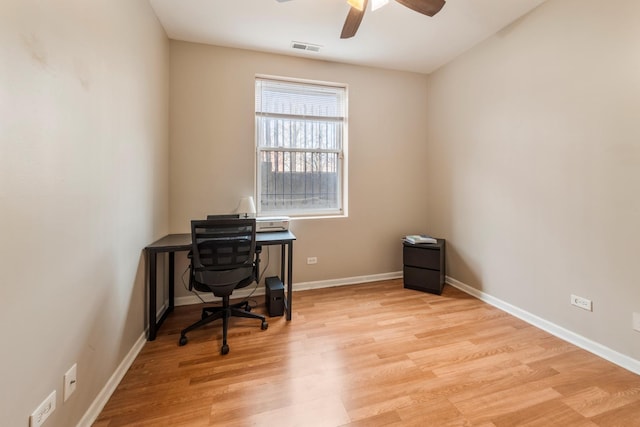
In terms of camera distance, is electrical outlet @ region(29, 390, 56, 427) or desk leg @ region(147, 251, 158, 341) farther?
desk leg @ region(147, 251, 158, 341)

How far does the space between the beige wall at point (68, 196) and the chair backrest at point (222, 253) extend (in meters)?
0.46

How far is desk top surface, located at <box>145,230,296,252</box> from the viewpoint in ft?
7.57

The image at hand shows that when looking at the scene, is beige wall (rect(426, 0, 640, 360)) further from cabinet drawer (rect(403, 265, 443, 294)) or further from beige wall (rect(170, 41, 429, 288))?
beige wall (rect(170, 41, 429, 288))

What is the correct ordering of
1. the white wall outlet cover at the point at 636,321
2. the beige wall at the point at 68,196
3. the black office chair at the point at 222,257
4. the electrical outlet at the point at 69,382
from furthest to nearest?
the black office chair at the point at 222,257
the white wall outlet cover at the point at 636,321
the electrical outlet at the point at 69,382
the beige wall at the point at 68,196

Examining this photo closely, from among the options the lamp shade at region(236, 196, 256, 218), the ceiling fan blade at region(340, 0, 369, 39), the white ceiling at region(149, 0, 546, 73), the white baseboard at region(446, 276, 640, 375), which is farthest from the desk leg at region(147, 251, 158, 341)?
the white baseboard at region(446, 276, 640, 375)

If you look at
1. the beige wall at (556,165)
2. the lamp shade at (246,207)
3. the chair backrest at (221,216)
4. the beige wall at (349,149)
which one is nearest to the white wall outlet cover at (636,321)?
the beige wall at (556,165)

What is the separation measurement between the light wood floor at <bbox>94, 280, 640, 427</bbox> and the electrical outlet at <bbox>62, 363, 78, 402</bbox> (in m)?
0.32

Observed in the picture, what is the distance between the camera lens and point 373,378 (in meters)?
1.79

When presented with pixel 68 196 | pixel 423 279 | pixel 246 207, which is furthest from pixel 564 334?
pixel 68 196

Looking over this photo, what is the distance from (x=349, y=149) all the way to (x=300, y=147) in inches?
25.7

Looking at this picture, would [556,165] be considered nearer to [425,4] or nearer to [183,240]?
[425,4]

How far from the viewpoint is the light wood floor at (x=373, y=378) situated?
1488 millimetres

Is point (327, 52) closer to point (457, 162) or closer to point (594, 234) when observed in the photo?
point (457, 162)

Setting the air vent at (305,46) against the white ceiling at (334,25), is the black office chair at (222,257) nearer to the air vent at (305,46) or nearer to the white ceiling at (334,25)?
the white ceiling at (334,25)
